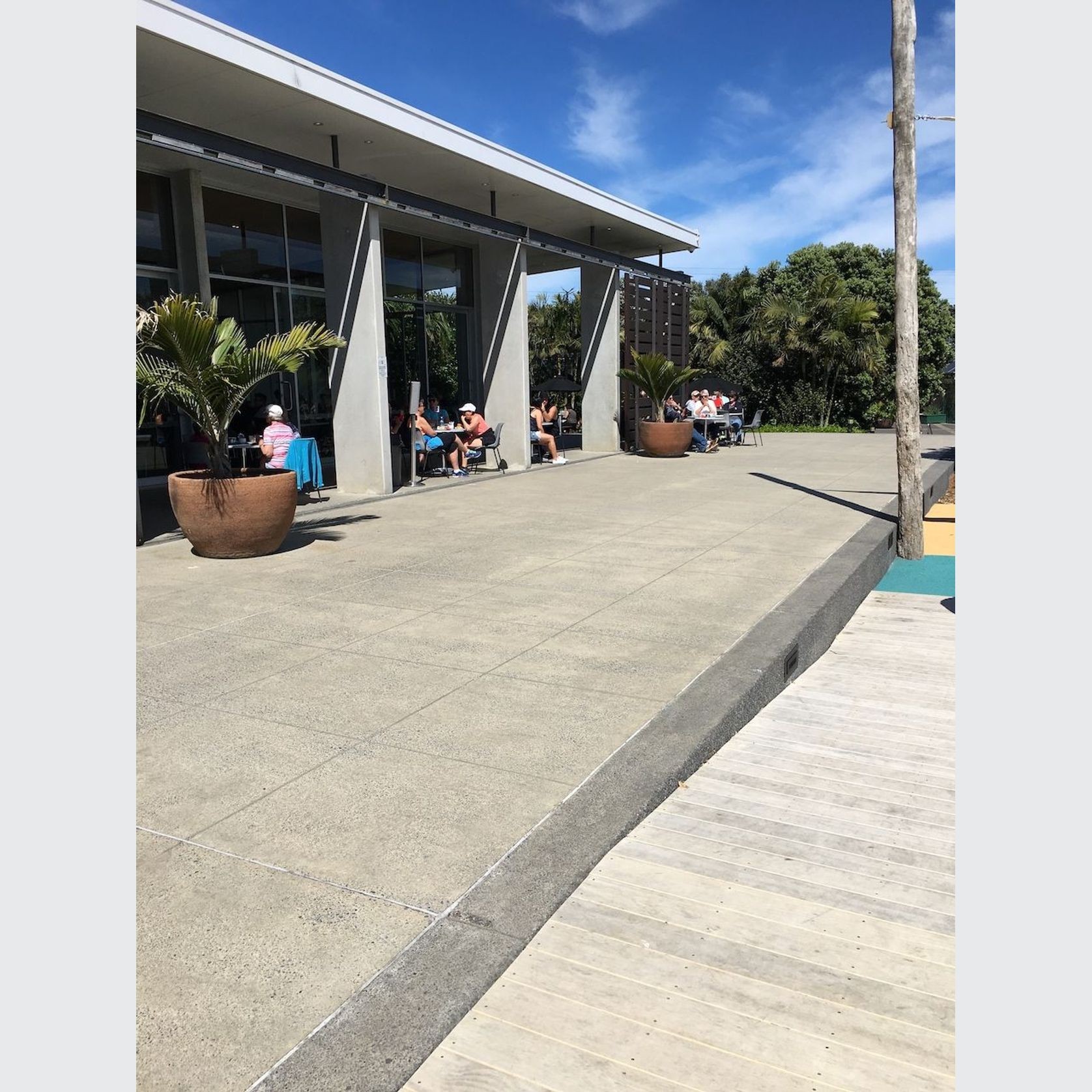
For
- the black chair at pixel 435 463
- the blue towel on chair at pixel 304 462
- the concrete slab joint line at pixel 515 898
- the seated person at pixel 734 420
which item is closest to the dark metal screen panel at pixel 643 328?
the seated person at pixel 734 420

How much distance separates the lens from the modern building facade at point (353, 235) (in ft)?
32.2

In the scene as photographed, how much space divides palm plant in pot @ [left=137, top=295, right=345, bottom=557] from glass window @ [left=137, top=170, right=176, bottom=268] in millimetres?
5678

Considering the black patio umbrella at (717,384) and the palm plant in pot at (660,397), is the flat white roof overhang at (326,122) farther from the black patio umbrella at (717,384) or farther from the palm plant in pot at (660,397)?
the black patio umbrella at (717,384)

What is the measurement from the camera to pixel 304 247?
50.8ft

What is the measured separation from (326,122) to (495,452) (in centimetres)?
599

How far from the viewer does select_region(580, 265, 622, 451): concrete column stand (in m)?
18.5

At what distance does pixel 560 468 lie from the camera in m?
15.8

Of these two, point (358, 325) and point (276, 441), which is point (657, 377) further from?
point (276, 441)

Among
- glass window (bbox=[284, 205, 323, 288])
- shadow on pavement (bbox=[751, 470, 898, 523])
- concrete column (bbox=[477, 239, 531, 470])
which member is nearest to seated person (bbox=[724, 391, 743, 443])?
shadow on pavement (bbox=[751, 470, 898, 523])

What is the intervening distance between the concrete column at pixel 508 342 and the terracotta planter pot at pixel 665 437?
279 cm

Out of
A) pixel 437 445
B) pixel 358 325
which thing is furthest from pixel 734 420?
pixel 358 325

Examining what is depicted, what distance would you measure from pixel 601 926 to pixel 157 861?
4.71 feet

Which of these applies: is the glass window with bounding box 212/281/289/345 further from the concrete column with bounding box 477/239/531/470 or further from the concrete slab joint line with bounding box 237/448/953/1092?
the concrete slab joint line with bounding box 237/448/953/1092

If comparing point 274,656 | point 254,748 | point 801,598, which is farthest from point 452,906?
point 801,598
